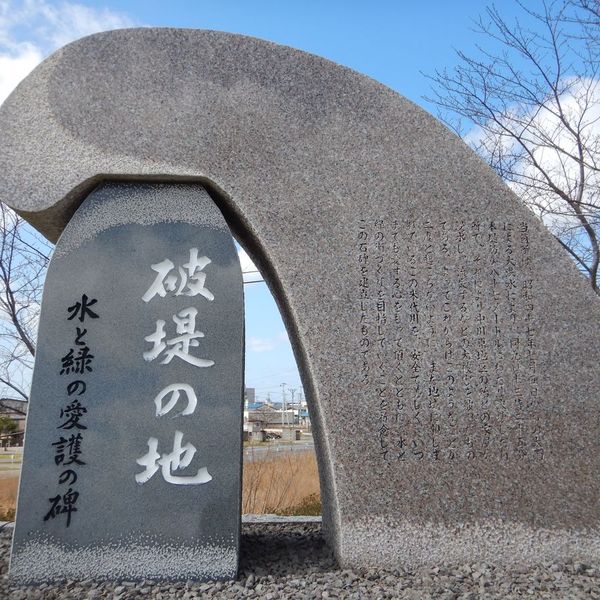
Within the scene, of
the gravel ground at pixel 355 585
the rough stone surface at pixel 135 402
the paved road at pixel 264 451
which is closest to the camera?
the gravel ground at pixel 355 585

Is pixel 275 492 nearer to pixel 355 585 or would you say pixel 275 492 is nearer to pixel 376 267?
pixel 355 585

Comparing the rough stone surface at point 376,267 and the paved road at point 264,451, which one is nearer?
the rough stone surface at point 376,267

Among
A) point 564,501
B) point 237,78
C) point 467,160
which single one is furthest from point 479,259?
point 237,78

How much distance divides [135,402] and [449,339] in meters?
1.72

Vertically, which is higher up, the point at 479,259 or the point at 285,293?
the point at 479,259

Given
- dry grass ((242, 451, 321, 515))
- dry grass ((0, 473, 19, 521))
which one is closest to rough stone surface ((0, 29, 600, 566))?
dry grass ((242, 451, 321, 515))

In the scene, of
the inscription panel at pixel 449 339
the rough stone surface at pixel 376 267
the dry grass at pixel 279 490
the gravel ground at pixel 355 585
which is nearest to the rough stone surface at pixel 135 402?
the gravel ground at pixel 355 585

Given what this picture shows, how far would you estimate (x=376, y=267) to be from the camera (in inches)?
123

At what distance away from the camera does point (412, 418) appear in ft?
9.76

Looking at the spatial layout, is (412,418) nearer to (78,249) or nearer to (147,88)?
(78,249)

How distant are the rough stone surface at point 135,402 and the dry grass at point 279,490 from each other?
239cm

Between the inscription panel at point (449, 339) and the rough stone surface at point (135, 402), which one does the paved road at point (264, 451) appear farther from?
the rough stone surface at point (135, 402)

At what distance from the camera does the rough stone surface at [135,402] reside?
274 centimetres

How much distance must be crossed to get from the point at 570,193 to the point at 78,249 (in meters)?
4.12
